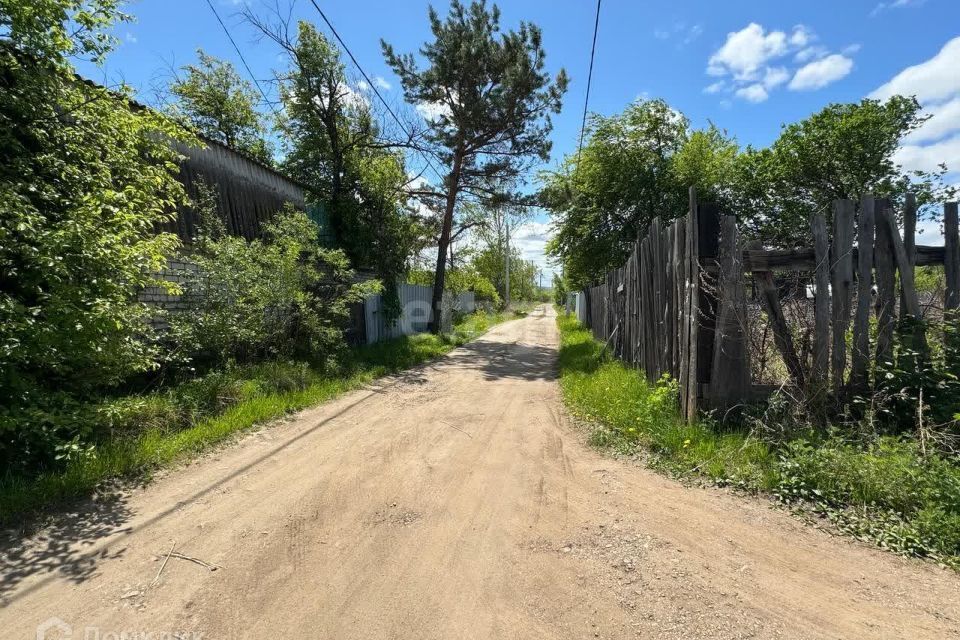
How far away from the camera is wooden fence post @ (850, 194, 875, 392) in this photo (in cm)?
391

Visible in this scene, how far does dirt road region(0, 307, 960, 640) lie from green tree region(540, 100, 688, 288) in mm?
12121

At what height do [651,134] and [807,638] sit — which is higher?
[651,134]

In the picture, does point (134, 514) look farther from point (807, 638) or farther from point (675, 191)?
point (675, 191)

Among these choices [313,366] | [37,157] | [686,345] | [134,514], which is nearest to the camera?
[134,514]

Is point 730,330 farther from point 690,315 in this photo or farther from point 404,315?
point 404,315

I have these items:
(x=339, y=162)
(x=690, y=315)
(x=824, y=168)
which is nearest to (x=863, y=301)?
(x=690, y=315)

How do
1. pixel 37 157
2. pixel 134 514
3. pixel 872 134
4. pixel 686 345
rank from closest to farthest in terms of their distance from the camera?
pixel 134 514 < pixel 37 157 < pixel 686 345 < pixel 872 134

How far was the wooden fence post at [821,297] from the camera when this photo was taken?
394 cm

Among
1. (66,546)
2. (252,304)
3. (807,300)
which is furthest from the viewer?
(252,304)

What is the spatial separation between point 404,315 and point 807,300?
1181 centimetres

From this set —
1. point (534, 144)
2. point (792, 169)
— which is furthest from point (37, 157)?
point (792, 169)

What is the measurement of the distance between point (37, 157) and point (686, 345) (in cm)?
657

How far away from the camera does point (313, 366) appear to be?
7793 millimetres

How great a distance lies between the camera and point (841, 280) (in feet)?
12.8
